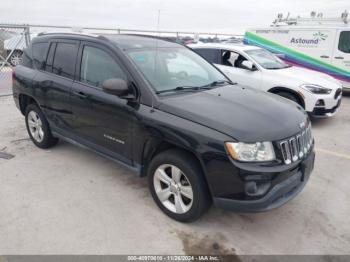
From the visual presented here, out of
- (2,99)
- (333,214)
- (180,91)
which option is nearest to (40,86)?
(180,91)

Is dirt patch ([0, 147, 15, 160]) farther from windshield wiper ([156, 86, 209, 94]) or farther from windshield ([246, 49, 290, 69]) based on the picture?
windshield ([246, 49, 290, 69])

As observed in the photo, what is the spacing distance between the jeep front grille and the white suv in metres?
3.67

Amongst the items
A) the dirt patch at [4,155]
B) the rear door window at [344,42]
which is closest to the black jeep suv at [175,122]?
the dirt patch at [4,155]

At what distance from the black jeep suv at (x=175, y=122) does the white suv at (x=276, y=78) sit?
10.1 ft

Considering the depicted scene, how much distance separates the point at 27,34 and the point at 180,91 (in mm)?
7661

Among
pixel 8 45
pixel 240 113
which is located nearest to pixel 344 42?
pixel 240 113

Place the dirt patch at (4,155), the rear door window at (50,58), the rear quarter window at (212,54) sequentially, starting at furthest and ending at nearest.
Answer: the rear quarter window at (212,54) < the dirt patch at (4,155) < the rear door window at (50,58)

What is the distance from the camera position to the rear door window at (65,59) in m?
3.94

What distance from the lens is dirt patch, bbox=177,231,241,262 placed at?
2721 millimetres

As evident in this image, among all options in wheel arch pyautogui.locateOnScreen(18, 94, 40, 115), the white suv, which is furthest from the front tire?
the white suv

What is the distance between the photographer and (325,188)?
3889 millimetres

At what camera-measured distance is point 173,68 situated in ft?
12.0

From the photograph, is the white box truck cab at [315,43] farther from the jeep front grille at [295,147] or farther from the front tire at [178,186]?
the front tire at [178,186]

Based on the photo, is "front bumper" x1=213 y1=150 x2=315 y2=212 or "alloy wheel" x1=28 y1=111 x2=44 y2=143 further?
"alloy wheel" x1=28 y1=111 x2=44 y2=143
